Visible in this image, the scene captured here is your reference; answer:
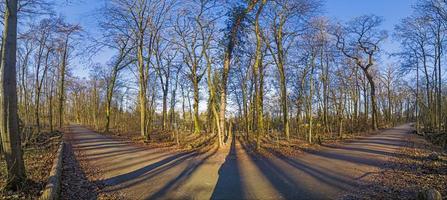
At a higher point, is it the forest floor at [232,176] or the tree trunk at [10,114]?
the tree trunk at [10,114]

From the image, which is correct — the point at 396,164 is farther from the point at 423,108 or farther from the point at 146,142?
the point at 423,108

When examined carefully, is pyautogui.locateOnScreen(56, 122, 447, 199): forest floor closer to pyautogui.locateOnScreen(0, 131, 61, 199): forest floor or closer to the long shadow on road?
the long shadow on road

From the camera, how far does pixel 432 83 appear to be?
3009 centimetres

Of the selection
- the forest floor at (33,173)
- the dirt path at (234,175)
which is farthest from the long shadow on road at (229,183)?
the forest floor at (33,173)

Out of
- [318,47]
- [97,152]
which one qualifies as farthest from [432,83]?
[97,152]

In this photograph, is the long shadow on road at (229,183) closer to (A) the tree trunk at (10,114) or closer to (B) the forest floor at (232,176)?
(B) the forest floor at (232,176)

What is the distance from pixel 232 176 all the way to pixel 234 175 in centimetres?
16

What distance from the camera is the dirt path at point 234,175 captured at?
7021mm

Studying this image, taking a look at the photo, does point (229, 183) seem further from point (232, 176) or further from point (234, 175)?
point (234, 175)

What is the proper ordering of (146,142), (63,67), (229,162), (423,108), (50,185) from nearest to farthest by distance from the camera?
(50,185) < (229,162) < (146,142) < (63,67) < (423,108)

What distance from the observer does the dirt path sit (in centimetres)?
702

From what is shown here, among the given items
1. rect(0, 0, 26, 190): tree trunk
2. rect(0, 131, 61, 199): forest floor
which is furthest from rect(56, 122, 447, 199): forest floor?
rect(0, 0, 26, 190): tree trunk

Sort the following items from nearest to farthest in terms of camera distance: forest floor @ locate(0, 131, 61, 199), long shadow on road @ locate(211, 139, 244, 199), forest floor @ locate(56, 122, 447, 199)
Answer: forest floor @ locate(0, 131, 61, 199) → long shadow on road @ locate(211, 139, 244, 199) → forest floor @ locate(56, 122, 447, 199)

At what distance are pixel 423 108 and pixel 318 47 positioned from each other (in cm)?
1845
